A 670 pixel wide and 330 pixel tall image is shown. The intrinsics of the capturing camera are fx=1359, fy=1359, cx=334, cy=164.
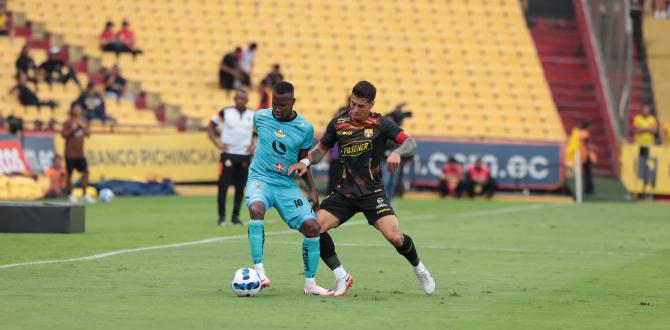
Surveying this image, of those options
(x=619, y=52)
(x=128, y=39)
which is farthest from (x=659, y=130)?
(x=128, y=39)

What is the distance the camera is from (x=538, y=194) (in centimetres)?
3488

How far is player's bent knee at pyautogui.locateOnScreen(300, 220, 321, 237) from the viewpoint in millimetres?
12055

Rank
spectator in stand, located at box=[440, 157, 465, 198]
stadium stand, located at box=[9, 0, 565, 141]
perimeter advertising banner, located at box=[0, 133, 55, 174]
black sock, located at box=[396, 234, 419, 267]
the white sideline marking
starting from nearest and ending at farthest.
→ black sock, located at box=[396, 234, 419, 267]
the white sideline marking
perimeter advertising banner, located at box=[0, 133, 55, 174]
spectator in stand, located at box=[440, 157, 465, 198]
stadium stand, located at box=[9, 0, 565, 141]

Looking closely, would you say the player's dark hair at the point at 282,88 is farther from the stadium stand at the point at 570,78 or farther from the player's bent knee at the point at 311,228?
the stadium stand at the point at 570,78

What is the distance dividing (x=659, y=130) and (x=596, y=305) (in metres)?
29.6

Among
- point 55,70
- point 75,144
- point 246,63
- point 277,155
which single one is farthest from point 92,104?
point 277,155

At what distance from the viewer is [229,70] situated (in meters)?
37.1

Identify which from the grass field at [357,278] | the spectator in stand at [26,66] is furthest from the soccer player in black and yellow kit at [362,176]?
the spectator in stand at [26,66]

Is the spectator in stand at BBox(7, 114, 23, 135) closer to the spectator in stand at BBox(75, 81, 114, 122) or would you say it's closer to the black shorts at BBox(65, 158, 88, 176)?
the spectator in stand at BBox(75, 81, 114, 122)

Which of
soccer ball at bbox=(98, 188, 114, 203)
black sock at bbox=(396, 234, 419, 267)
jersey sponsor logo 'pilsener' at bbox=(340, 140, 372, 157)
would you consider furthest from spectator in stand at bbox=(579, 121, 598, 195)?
jersey sponsor logo 'pilsener' at bbox=(340, 140, 372, 157)

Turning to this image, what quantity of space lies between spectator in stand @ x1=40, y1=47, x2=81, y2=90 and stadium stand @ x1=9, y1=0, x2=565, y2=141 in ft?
8.63

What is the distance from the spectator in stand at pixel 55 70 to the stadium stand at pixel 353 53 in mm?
2632

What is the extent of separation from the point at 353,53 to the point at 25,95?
38.2ft

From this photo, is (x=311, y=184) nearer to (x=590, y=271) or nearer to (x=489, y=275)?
(x=489, y=275)
